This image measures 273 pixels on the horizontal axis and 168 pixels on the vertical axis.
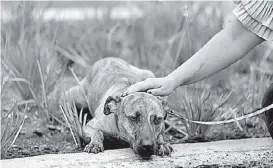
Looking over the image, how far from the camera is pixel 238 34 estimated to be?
3.76 m

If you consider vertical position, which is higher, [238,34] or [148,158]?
[238,34]

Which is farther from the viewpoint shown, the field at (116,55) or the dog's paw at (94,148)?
the field at (116,55)

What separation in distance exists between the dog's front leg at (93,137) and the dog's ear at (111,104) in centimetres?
18

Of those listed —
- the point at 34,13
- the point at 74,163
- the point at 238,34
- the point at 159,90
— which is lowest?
the point at 74,163

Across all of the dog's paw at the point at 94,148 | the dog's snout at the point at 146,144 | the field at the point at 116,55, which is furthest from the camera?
the field at the point at 116,55

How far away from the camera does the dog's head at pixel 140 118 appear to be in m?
3.46

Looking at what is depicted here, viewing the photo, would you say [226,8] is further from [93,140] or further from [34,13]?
[93,140]

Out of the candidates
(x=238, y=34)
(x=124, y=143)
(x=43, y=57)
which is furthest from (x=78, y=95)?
(x=238, y=34)

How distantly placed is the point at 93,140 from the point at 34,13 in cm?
190

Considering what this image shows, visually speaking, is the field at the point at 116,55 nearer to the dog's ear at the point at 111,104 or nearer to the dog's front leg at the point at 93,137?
the dog's front leg at the point at 93,137

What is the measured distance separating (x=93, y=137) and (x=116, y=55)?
186cm

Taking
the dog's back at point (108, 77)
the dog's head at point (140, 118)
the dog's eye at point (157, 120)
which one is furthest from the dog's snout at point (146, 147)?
the dog's back at point (108, 77)

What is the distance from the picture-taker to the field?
4145 mm

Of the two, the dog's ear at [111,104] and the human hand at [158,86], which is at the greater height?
the human hand at [158,86]
